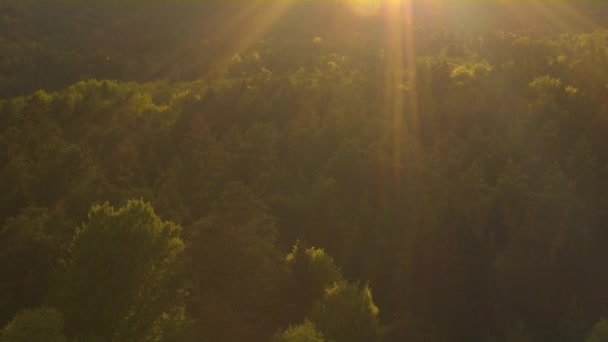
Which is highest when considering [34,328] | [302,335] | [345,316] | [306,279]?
[34,328]

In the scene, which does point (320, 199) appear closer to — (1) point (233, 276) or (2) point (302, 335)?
(1) point (233, 276)

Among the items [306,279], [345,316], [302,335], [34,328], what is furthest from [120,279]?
[306,279]

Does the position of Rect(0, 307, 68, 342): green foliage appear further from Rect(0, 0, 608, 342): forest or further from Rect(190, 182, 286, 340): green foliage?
Rect(190, 182, 286, 340): green foliage

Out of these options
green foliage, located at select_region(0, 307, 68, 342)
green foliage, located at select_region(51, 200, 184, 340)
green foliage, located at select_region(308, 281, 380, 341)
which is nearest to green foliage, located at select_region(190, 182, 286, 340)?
green foliage, located at select_region(51, 200, 184, 340)

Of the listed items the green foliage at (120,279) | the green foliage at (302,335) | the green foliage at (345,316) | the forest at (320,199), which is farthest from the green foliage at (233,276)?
the green foliage at (302,335)

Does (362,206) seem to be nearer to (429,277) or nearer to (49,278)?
(429,277)
